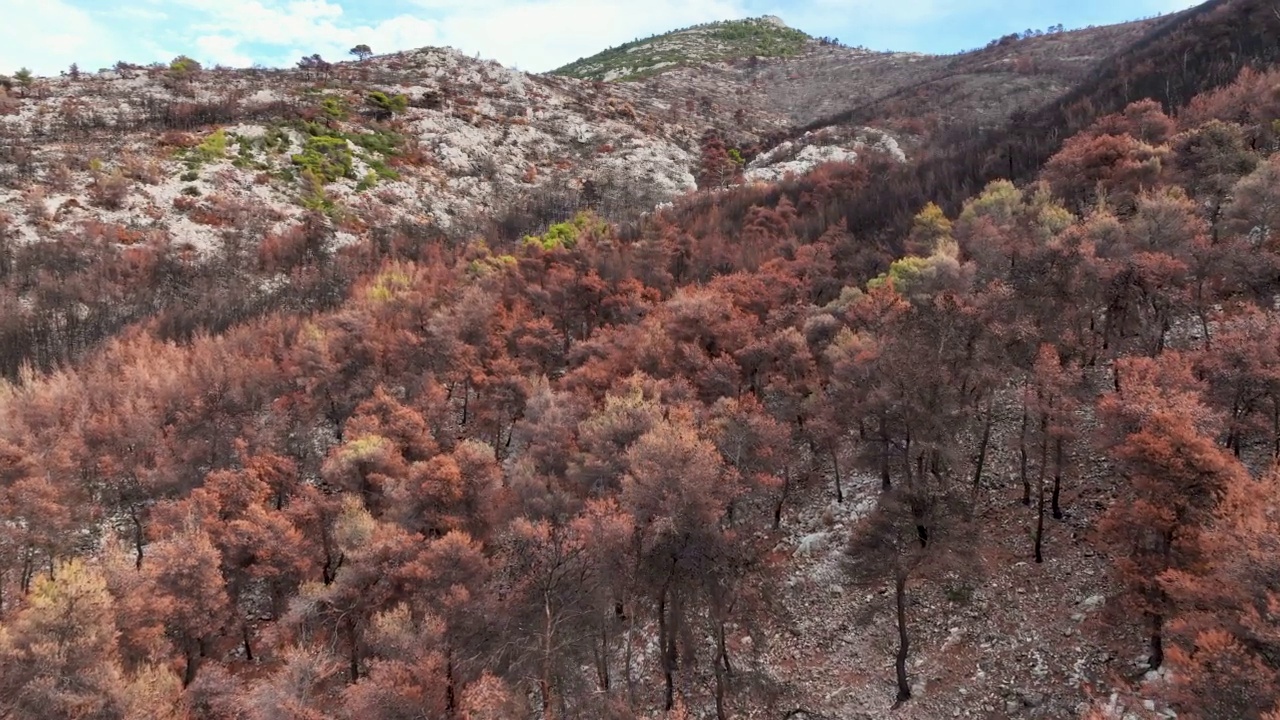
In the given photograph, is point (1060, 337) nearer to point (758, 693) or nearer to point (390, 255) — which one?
point (758, 693)

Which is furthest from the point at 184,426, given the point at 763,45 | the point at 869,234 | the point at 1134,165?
the point at 763,45

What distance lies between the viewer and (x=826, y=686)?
86.6ft

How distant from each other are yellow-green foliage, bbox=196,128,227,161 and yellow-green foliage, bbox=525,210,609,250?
3877cm

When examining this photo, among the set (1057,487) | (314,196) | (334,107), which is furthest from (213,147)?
(1057,487)

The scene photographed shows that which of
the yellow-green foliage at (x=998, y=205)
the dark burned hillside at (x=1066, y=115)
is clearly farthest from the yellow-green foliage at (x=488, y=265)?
the yellow-green foliage at (x=998, y=205)

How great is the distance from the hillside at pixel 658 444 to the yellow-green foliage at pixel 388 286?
0.54 meters

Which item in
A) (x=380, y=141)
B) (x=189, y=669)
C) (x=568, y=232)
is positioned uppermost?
(x=380, y=141)

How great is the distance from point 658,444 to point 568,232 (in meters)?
56.8

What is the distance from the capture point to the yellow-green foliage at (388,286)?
2638 inches

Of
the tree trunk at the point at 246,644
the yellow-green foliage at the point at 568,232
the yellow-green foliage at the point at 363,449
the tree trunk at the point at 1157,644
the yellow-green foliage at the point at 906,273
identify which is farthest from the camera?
the yellow-green foliage at the point at 568,232

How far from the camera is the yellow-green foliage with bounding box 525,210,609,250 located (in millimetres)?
75688

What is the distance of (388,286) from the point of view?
69.9 meters

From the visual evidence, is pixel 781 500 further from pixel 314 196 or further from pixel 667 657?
pixel 314 196

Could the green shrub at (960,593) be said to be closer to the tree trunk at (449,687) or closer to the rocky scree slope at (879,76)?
the tree trunk at (449,687)
